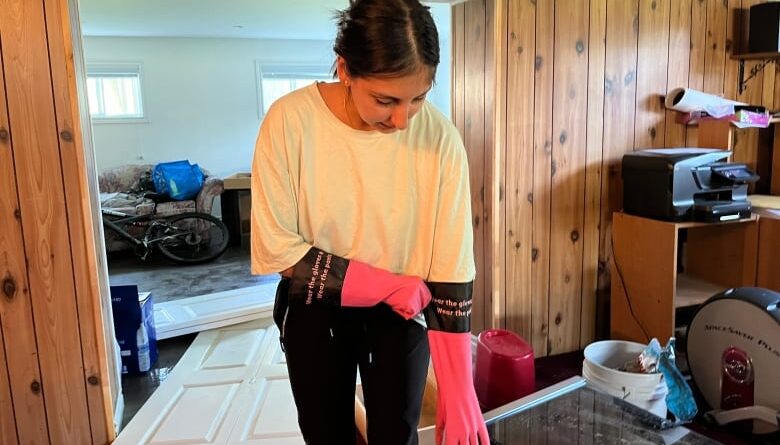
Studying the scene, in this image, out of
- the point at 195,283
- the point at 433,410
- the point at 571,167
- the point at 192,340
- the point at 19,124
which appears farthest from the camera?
the point at 195,283

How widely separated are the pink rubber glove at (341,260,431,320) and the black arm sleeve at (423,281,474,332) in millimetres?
22

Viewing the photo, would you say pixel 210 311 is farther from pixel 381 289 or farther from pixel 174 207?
pixel 381 289

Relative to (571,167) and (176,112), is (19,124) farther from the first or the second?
(176,112)

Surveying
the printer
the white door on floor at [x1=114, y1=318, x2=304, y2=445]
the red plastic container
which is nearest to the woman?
the red plastic container

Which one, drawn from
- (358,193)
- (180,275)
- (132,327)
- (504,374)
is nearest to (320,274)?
(358,193)

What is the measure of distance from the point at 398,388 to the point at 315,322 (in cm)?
19

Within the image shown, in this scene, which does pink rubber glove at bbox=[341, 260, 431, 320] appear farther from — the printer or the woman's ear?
the printer

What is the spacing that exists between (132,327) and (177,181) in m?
3.24

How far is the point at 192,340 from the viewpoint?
10.4 feet

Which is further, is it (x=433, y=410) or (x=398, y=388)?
(x=433, y=410)

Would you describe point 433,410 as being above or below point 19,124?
below

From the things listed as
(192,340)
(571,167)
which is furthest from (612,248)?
(192,340)

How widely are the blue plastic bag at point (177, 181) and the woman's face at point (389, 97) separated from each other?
16.7ft

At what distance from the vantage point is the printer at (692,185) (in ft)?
7.52
